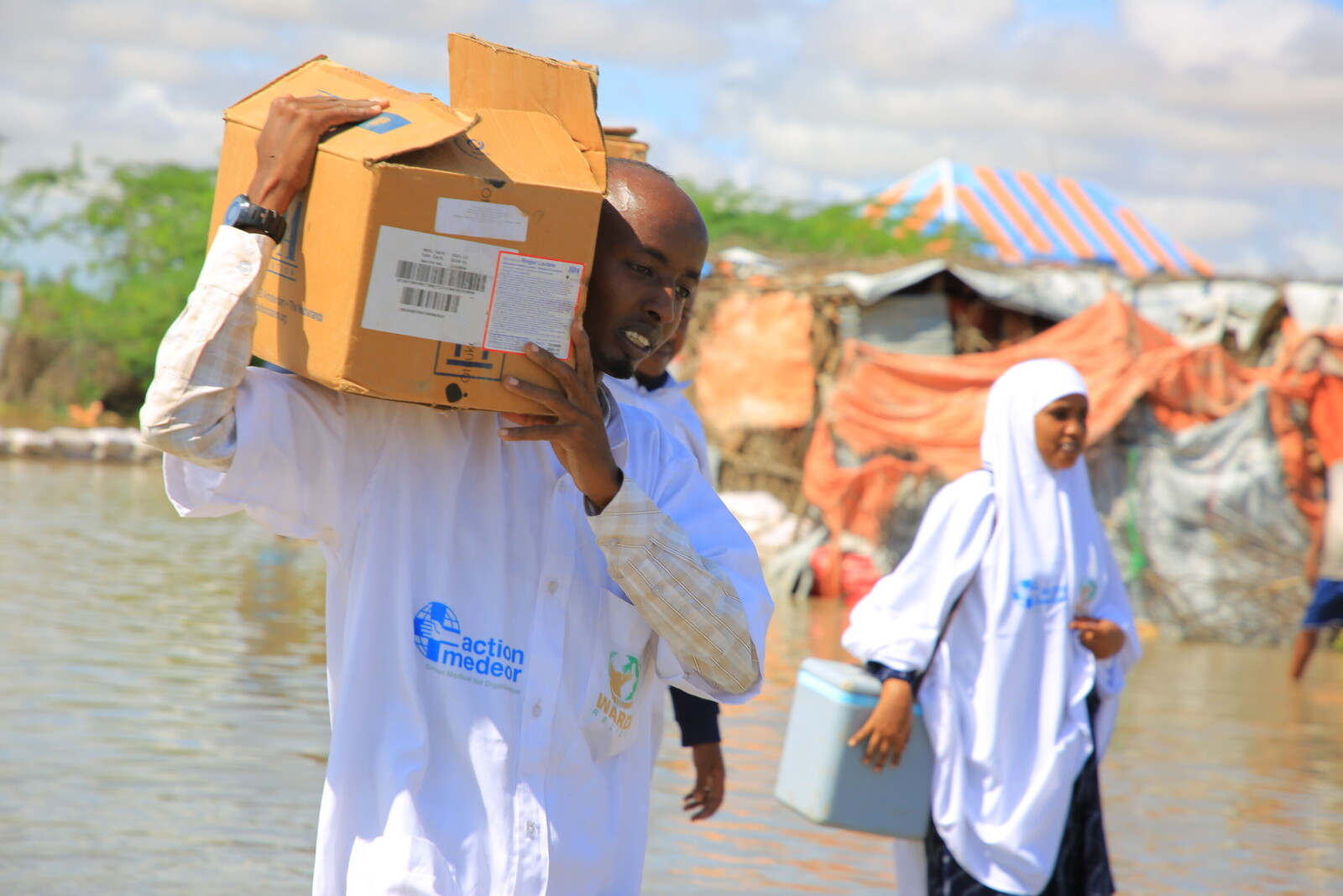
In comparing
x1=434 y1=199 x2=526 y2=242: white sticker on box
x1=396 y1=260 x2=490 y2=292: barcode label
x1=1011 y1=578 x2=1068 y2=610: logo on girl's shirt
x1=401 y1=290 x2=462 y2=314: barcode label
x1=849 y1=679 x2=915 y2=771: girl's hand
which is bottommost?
x1=849 y1=679 x2=915 y2=771: girl's hand

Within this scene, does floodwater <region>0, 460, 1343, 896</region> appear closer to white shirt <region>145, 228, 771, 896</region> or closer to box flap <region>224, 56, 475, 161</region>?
white shirt <region>145, 228, 771, 896</region>

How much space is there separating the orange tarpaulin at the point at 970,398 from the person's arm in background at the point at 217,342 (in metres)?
10.4

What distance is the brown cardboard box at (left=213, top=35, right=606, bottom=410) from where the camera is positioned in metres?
1.67

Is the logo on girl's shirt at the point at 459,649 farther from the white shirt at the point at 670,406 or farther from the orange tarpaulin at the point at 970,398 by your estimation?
the orange tarpaulin at the point at 970,398

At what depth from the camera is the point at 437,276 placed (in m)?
1.70

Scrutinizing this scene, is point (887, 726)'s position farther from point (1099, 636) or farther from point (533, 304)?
point (533, 304)

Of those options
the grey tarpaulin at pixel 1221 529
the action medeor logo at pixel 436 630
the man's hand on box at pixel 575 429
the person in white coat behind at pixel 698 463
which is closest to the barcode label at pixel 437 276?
the man's hand on box at pixel 575 429

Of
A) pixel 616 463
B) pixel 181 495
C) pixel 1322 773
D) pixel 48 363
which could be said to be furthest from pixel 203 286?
pixel 48 363

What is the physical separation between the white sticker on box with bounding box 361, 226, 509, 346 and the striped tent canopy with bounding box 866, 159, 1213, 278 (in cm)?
2400

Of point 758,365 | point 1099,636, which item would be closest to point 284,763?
point 1099,636

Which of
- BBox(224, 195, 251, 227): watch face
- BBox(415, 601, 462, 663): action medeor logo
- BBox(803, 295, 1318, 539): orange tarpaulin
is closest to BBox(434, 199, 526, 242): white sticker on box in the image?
BBox(224, 195, 251, 227): watch face

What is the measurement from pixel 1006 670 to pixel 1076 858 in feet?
1.90

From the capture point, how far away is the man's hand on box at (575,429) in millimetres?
1718

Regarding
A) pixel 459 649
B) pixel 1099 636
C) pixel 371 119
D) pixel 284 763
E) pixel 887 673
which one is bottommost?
pixel 284 763
